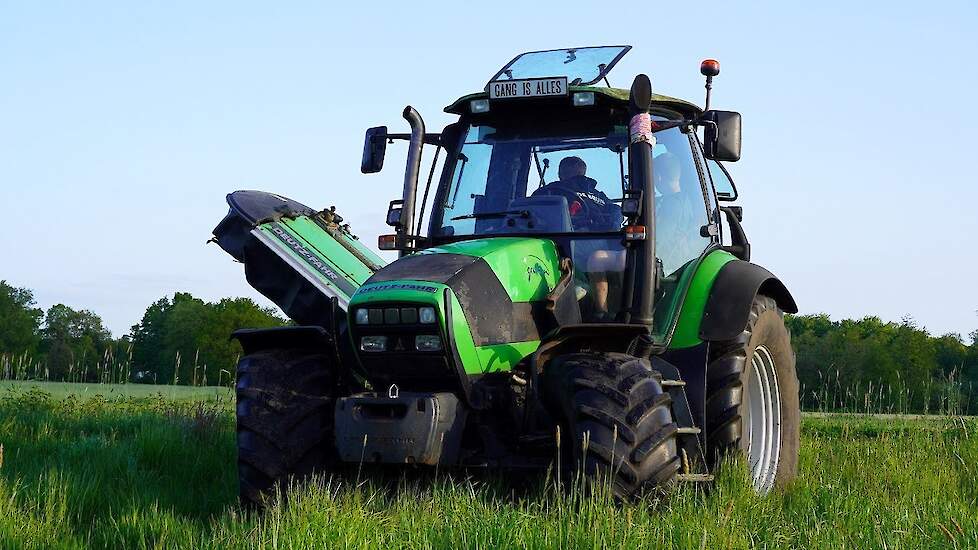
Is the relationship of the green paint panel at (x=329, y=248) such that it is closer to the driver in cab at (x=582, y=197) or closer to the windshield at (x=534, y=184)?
the windshield at (x=534, y=184)

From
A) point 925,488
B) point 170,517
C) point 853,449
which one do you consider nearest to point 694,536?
point 170,517

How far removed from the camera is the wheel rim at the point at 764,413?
8.01 metres

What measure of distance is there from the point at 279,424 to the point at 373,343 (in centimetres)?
68

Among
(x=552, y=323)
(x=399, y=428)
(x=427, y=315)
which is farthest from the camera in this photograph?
(x=552, y=323)

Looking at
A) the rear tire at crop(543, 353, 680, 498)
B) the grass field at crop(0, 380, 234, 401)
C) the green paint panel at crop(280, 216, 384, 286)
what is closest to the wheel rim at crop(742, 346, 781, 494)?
the rear tire at crop(543, 353, 680, 498)

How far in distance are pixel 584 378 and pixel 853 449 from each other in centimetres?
469

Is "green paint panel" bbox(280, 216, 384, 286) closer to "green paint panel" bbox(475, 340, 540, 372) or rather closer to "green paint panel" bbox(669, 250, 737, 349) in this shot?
"green paint panel" bbox(669, 250, 737, 349)

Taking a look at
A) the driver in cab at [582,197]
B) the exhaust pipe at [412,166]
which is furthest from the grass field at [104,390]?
the driver in cab at [582,197]

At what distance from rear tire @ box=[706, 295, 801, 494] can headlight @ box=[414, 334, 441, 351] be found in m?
1.82

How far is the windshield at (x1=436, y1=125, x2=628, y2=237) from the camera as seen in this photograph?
721cm

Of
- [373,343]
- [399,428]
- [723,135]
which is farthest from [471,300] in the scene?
[723,135]

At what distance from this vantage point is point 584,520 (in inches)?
206

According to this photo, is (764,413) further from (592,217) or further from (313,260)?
(313,260)

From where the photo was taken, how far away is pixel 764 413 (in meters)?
8.10
